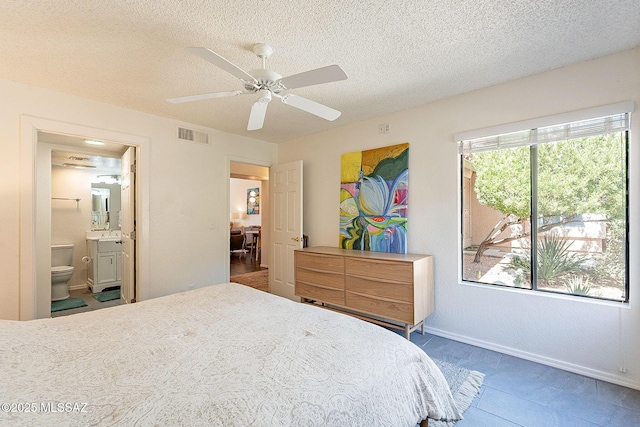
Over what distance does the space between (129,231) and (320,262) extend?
223 centimetres

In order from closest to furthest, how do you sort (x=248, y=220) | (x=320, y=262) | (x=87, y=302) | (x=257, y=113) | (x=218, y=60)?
(x=218, y=60), (x=257, y=113), (x=320, y=262), (x=87, y=302), (x=248, y=220)

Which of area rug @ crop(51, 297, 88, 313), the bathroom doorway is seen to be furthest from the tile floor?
area rug @ crop(51, 297, 88, 313)

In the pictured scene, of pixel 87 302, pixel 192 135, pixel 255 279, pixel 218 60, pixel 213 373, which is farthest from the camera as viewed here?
pixel 255 279

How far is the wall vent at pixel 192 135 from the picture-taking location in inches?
140

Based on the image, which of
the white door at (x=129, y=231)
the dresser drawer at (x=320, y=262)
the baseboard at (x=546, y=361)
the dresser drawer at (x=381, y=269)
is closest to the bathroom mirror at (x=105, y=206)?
the white door at (x=129, y=231)

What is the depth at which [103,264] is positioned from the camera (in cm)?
451

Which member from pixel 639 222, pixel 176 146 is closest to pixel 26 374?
pixel 176 146

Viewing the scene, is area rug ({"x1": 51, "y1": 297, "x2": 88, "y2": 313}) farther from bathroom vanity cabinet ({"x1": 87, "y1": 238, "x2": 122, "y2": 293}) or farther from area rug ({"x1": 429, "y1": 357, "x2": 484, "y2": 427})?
area rug ({"x1": 429, "y1": 357, "x2": 484, "y2": 427})

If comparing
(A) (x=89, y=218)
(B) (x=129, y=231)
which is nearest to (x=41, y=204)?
(B) (x=129, y=231)

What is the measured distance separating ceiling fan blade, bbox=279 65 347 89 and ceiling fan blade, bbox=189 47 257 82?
0.72 feet

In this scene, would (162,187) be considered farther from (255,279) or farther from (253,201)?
(253,201)

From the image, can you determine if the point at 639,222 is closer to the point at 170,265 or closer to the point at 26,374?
the point at 26,374

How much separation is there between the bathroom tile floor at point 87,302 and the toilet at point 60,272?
A: 0.22 metres

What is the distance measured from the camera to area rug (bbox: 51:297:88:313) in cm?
373
